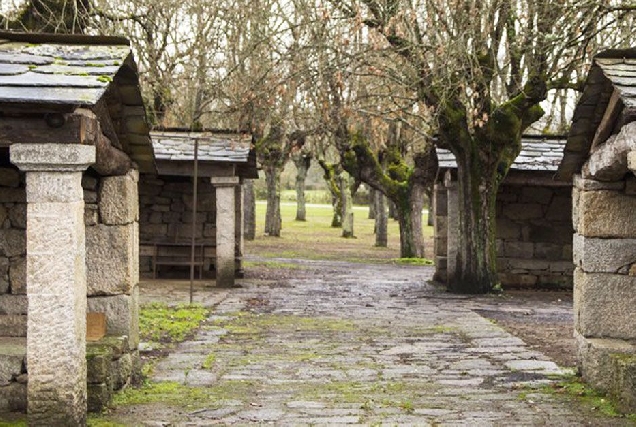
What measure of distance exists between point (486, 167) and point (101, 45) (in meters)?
10.6

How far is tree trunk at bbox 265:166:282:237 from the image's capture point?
3475cm

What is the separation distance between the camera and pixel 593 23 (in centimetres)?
1411

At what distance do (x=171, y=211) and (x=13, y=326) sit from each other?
12272 millimetres

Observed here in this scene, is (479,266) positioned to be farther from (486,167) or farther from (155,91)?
(155,91)

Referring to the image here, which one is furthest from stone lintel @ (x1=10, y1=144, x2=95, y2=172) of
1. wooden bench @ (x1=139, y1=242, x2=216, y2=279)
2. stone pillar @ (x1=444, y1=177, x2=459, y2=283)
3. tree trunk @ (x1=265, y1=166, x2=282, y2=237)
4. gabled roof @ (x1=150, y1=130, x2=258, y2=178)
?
tree trunk @ (x1=265, y1=166, x2=282, y2=237)

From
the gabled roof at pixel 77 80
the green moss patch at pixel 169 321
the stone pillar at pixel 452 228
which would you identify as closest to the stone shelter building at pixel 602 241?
the gabled roof at pixel 77 80

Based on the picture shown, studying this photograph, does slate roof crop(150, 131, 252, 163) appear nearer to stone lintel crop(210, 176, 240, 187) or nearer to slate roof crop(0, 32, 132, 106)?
stone lintel crop(210, 176, 240, 187)

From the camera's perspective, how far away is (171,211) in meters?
19.8

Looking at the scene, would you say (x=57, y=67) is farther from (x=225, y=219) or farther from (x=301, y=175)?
(x=301, y=175)

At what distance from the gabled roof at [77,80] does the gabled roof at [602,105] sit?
3.57m

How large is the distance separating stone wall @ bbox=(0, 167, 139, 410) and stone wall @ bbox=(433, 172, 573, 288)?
37.4 ft

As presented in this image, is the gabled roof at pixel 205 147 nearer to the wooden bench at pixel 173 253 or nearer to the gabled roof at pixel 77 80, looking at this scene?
the wooden bench at pixel 173 253

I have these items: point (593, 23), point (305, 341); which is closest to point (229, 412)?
point (305, 341)

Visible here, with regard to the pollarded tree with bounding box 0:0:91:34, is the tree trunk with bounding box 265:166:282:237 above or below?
below
